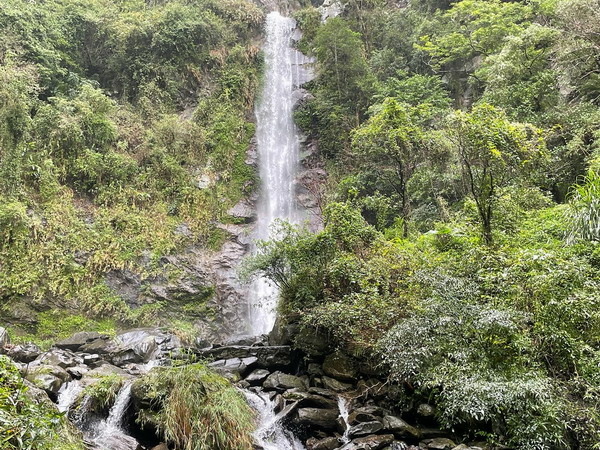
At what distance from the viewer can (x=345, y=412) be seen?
7500 mm

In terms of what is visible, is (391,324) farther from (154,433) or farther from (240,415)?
(154,433)

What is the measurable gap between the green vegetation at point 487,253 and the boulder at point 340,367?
359 millimetres

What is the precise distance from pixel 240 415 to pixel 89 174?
12.4m

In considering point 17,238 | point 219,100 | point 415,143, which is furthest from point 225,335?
point 219,100

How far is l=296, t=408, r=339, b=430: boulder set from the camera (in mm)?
7289

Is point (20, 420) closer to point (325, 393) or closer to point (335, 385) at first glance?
point (325, 393)

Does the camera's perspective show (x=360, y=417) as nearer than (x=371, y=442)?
No

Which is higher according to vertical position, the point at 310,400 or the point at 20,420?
the point at 20,420

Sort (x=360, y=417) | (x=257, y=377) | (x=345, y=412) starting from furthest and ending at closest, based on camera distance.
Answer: (x=257, y=377) → (x=345, y=412) → (x=360, y=417)

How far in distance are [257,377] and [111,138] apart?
11884 mm

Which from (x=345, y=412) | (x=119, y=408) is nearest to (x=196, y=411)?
(x=119, y=408)

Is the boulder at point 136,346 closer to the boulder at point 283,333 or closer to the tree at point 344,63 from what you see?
the boulder at point 283,333

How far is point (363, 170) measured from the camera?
16.1 meters

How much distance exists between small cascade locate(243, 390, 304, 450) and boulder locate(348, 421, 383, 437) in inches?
41.3
